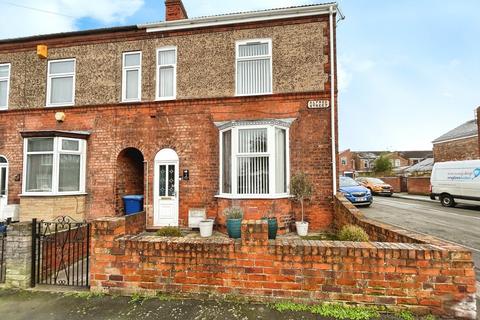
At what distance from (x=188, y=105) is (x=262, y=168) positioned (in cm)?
353

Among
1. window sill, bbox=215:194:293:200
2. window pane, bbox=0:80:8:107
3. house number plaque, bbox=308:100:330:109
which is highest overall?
window pane, bbox=0:80:8:107

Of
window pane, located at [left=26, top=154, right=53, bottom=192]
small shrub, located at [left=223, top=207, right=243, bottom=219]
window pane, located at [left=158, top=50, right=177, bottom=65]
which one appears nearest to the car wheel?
small shrub, located at [left=223, top=207, right=243, bottom=219]

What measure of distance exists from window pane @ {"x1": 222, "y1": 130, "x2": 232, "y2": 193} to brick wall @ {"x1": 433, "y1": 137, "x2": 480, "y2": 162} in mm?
25711

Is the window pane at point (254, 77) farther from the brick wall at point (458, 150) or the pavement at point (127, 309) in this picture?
the brick wall at point (458, 150)

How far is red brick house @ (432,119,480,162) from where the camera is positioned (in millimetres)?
24269

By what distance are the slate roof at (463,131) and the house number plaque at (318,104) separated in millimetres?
24918

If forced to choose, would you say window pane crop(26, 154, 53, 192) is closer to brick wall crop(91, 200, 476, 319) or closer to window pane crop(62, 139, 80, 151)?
window pane crop(62, 139, 80, 151)

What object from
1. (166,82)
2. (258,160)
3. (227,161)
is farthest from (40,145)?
(258,160)

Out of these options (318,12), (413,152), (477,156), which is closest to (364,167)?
(413,152)

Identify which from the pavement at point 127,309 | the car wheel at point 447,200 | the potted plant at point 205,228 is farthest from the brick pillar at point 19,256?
the car wheel at point 447,200

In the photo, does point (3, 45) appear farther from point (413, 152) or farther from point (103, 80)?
point (413, 152)

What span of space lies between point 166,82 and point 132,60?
1.62 meters

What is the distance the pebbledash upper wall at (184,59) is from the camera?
863cm

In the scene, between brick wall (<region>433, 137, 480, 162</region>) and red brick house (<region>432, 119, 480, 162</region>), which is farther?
red brick house (<region>432, 119, 480, 162</region>)
